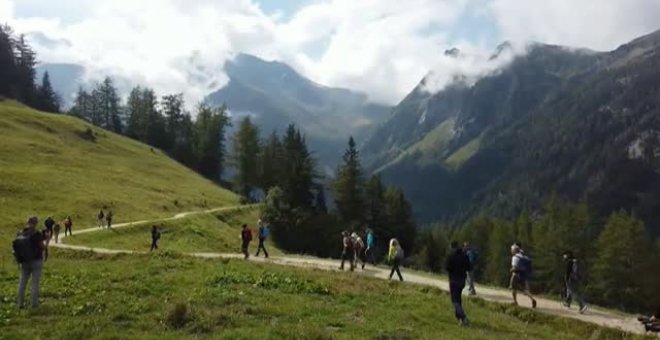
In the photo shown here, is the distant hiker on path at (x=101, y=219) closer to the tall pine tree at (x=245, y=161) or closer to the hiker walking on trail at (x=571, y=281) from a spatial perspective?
the hiker walking on trail at (x=571, y=281)

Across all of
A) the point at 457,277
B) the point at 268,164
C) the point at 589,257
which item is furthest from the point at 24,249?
the point at 268,164

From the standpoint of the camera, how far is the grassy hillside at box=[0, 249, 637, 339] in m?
18.2

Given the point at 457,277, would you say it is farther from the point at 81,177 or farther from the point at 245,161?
the point at 245,161

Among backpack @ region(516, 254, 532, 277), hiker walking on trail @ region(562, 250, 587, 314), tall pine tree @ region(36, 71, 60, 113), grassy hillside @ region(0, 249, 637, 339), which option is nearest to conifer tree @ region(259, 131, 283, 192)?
tall pine tree @ region(36, 71, 60, 113)

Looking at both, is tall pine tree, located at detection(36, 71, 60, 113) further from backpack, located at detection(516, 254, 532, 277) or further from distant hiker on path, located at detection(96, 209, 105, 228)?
backpack, located at detection(516, 254, 532, 277)

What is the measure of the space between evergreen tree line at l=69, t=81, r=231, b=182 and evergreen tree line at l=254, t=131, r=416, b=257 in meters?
39.8

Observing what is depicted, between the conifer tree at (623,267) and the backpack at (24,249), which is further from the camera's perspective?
the conifer tree at (623,267)

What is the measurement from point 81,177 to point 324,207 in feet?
111

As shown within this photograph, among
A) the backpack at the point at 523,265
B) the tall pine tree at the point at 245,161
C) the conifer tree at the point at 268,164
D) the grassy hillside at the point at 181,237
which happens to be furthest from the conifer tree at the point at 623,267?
the backpack at the point at 523,265

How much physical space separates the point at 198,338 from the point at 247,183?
110446 millimetres

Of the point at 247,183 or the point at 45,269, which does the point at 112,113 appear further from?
the point at 45,269

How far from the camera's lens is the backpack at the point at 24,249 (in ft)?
71.7

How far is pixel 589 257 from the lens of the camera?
103m

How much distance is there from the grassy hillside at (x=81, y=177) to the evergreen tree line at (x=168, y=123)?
14.0 m
